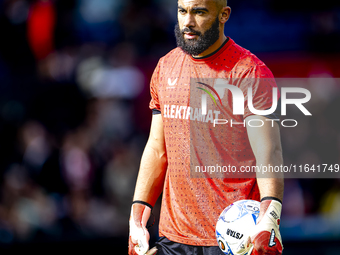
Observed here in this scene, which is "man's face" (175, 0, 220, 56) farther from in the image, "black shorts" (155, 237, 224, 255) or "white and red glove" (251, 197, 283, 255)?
"black shorts" (155, 237, 224, 255)

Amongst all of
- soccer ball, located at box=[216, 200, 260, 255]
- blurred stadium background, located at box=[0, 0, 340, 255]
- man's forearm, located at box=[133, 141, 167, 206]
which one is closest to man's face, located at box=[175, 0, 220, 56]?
man's forearm, located at box=[133, 141, 167, 206]

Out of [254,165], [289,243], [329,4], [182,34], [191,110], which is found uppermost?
[329,4]

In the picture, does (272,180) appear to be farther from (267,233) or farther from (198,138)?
(198,138)

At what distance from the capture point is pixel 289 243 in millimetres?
6227

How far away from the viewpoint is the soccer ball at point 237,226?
2869mm

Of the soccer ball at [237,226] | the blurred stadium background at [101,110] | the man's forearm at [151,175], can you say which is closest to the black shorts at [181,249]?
the soccer ball at [237,226]

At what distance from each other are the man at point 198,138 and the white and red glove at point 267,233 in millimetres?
247

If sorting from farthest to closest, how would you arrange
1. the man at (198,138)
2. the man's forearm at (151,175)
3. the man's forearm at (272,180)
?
the man's forearm at (151,175)
the man at (198,138)
the man's forearm at (272,180)

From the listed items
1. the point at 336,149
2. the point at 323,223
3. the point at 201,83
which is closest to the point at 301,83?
the point at 336,149

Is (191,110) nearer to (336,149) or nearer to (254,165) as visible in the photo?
(254,165)

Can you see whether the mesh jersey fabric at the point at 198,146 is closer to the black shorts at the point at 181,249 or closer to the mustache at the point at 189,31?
the black shorts at the point at 181,249

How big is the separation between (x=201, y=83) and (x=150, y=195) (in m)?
0.87

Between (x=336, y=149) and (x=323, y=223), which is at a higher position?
(x=336, y=149)

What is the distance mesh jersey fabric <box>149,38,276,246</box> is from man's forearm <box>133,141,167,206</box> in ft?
0.24
